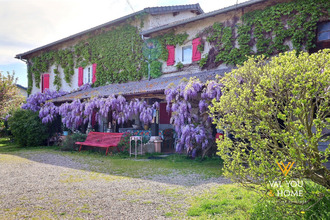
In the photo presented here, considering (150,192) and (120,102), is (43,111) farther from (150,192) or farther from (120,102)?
(150,192)

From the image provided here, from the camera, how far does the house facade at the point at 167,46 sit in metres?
7.96

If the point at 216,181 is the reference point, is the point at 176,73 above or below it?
above

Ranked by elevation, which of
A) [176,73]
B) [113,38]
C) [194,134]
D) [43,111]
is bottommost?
[194,134]

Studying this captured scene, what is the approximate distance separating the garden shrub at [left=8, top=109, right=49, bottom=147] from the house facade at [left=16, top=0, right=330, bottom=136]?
1.49 m

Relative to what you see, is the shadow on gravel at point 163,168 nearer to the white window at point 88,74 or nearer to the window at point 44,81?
the white window at point 88,74

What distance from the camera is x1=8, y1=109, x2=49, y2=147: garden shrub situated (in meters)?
11.4

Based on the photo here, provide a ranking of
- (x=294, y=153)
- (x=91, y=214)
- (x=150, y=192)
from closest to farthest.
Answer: (x=294, y=153), (x=91, y=214), (x=150, y=192)

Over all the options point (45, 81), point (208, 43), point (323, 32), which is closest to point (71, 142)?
point (208, 43)

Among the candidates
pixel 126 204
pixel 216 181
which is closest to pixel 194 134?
pixel 216 181

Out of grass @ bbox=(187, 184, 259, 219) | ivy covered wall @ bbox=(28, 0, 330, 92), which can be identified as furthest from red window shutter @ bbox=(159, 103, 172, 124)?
grass @ bbox=(187, 184, 259, 219)

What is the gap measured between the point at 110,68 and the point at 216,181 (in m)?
10.1

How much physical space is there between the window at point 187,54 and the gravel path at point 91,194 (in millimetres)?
6212

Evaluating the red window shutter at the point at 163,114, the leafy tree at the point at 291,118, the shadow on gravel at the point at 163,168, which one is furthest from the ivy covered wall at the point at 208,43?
the leafy tree at the point at 291,118

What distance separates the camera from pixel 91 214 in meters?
3.25
